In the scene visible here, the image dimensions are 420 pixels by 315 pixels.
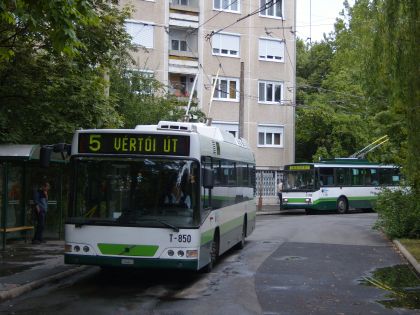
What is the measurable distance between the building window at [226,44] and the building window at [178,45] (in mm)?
1912

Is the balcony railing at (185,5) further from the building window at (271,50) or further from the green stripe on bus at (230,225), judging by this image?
the green stripe on bus at (230,225)

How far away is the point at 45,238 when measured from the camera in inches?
693

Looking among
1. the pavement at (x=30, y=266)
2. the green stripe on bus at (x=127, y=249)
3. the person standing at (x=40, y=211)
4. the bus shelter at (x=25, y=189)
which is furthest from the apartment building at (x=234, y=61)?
the green stripe on bus at (x=127, y=249)

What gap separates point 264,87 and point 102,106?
2687 centimetres

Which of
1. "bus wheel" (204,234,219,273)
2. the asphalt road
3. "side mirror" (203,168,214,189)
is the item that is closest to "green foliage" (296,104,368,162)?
the asphalt road

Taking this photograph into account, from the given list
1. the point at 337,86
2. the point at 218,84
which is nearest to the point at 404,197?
the point at 218,84

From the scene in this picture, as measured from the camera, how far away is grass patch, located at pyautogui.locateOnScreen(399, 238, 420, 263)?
1542 centimetres

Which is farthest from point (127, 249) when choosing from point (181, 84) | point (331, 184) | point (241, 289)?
point (181, 84)

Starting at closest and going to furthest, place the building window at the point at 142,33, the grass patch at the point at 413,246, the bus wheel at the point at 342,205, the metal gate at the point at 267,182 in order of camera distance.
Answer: the grass patch at the point at 413,246 < the bus wheel at the point at 342,205 < the building window at the point at 142,33 < the metal gate at the point at 267,182

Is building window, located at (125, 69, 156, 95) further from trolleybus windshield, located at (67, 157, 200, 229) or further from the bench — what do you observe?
trolleybus windshield, located at (67, 157, 200, 229)

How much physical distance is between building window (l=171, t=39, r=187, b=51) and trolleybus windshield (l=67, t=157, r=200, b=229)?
2967cm

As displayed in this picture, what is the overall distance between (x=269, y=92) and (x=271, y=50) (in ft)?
9.49

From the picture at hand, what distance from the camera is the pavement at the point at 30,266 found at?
10.2 meters

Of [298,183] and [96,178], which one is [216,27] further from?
[96,178]
